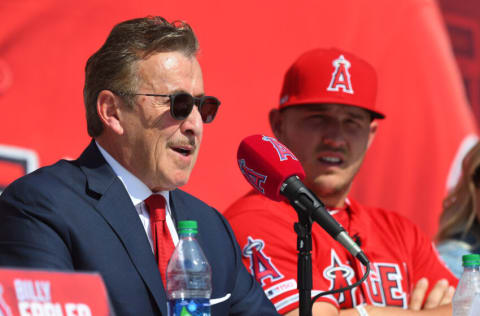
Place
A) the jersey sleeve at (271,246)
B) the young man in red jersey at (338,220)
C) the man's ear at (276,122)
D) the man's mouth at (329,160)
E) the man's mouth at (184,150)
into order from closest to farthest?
1. the man's mouth at (184,150)
2. the jersey sleeve at (271,246)
3. the young man in red jersey at (338,220)
4. the man's mouth at (329,160)
5. the man's ear at (276,122)

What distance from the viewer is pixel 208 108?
7.66 ft

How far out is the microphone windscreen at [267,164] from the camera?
6.23 feet

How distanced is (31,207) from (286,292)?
99 centimetres

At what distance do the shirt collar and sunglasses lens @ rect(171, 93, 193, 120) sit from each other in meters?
0.22

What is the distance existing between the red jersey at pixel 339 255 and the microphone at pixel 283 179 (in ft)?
2.37

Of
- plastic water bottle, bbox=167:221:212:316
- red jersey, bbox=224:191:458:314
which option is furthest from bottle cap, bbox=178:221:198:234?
red jersey, bbox=224:191:458:314

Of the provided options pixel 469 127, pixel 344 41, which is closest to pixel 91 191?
pixel 344 41

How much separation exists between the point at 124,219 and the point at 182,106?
38 cm

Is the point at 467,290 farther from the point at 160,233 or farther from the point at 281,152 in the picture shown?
the point at 160,233

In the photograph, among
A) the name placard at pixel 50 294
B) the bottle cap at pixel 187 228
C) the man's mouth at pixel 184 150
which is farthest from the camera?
the man's mouth at pixel 184 150

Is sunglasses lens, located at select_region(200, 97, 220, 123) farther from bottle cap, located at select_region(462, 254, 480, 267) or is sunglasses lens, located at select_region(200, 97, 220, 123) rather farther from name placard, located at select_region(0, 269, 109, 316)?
name placard, located at select_region(0, 269, 109, 316)

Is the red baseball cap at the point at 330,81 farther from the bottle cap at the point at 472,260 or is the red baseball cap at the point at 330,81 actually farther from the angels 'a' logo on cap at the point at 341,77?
the bottle cap at the point at 472,260

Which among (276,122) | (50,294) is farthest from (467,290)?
(50,294)

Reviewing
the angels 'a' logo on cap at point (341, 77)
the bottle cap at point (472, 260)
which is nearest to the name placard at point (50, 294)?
the bottle cap at point (472, 260)
